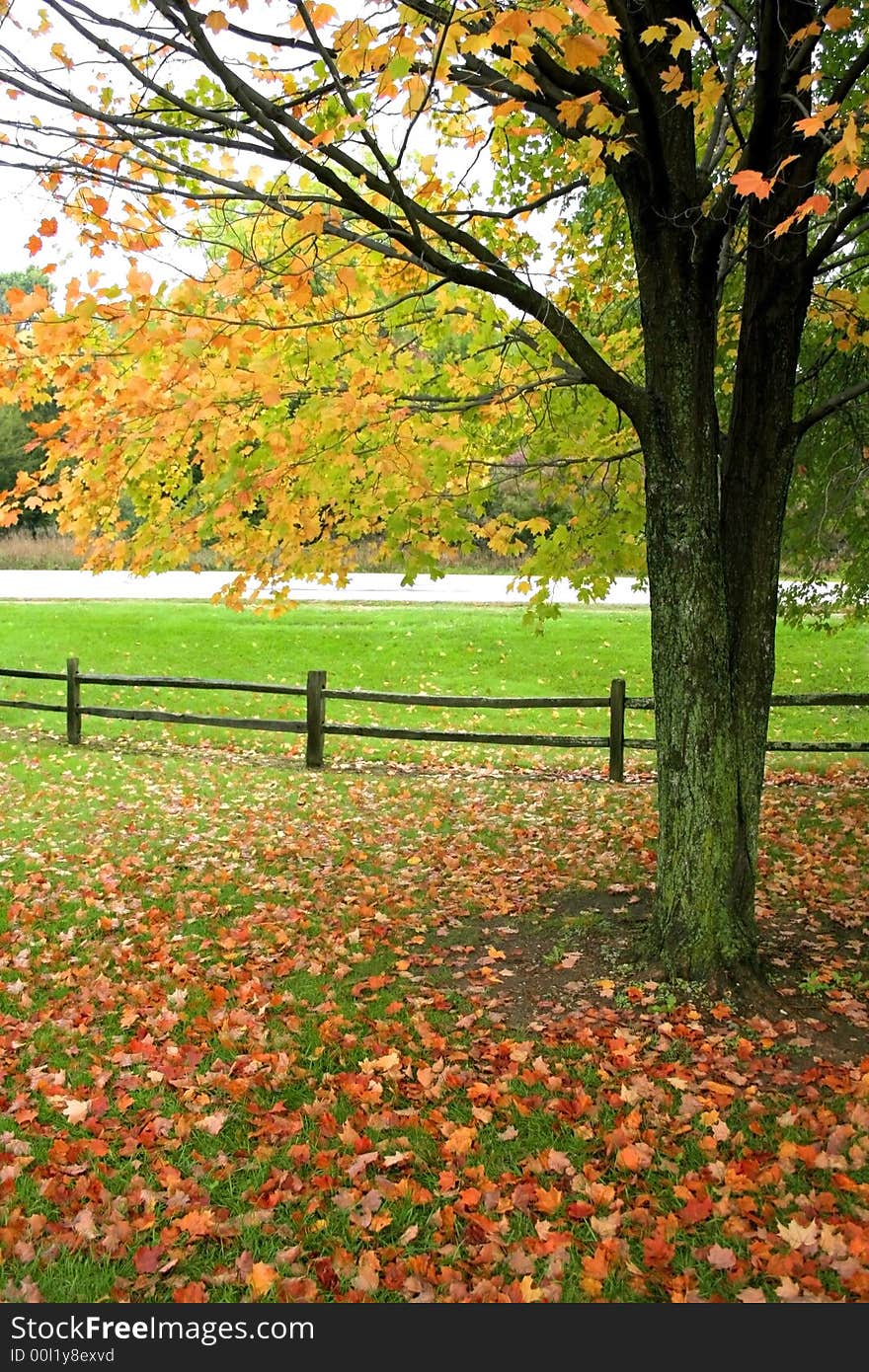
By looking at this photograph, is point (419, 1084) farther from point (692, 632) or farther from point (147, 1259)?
point (692, 632)

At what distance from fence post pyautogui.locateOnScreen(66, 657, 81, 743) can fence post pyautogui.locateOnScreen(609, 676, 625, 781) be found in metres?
7.66

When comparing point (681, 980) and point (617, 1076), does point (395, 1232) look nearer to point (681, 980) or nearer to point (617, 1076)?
point (617, 1076)

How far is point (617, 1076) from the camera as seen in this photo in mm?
4766

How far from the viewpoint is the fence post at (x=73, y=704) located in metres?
14.5

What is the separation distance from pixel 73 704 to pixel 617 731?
25.7ft

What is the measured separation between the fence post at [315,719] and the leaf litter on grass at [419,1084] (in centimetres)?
421

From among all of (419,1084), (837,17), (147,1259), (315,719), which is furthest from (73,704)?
(837,17)

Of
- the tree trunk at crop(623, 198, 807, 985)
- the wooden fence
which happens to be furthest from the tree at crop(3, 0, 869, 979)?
the wooden fence

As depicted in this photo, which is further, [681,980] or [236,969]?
[236,969]

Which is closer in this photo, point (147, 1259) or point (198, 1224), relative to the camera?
point (147, 1259)

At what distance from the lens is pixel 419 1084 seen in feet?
15.5
